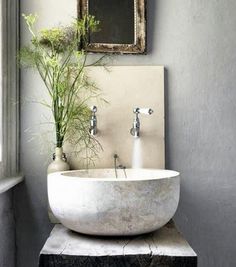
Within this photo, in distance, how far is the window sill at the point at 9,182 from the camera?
4.50 ft

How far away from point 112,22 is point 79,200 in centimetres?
85

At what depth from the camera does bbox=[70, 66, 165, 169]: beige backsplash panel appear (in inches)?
63.9

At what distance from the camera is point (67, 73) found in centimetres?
159

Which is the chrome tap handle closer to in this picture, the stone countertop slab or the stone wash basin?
the stone wash basin

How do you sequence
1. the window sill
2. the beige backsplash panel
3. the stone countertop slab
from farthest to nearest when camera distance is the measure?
the beige backsplash panel → the window sill → the stone countertop slab

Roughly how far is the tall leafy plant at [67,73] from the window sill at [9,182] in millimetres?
216

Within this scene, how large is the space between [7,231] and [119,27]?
984mm

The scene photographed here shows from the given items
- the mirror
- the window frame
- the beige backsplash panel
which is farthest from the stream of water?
the window frame

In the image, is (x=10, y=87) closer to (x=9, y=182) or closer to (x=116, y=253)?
(x=9, y=182)

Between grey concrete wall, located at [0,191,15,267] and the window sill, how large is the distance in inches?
2.4

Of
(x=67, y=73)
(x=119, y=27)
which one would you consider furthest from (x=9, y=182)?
(x=119, y=27)

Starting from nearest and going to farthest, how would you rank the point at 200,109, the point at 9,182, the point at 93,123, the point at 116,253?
1. the point at 116,253
2. the point at 9,182
3. the point at 93,123
4. the point at 200,109

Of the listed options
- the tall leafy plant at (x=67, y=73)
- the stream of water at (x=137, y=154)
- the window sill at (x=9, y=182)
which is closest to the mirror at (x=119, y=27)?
the tall leafy plant at (x=67, y=73)

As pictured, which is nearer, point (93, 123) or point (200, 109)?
point (93, 123)
